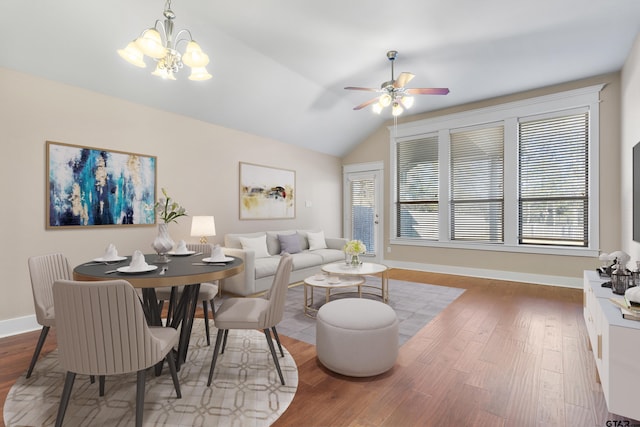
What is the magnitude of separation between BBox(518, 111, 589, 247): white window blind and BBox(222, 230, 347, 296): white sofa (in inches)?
129

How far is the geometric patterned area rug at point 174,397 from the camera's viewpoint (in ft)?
5.61

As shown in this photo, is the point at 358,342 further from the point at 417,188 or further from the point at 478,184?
the point at 417,188

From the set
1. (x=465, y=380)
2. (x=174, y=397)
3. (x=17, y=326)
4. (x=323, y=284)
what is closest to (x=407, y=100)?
(x=323, y=284)

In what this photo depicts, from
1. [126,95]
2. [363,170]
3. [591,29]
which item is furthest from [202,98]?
[591,29]

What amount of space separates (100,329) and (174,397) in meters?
0.79

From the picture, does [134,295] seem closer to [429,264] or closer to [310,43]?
[310,43]

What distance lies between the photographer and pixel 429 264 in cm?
596

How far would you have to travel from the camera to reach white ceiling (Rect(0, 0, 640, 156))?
2.86m

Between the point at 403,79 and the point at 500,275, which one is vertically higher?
the point at 403,79

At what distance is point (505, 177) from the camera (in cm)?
514

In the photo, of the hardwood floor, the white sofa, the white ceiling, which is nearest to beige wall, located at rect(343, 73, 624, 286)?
the white ceiling

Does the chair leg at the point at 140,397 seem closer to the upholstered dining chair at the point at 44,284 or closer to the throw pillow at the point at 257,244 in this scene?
the upholstered dining chair at the point at 44,284

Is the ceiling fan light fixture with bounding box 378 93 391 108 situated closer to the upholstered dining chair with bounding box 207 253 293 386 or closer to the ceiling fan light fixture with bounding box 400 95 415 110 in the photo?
the ceiling fan light fixture with bounding box 400 95 415 110

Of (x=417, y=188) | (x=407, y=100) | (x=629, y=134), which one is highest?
(x=407, y=100)
